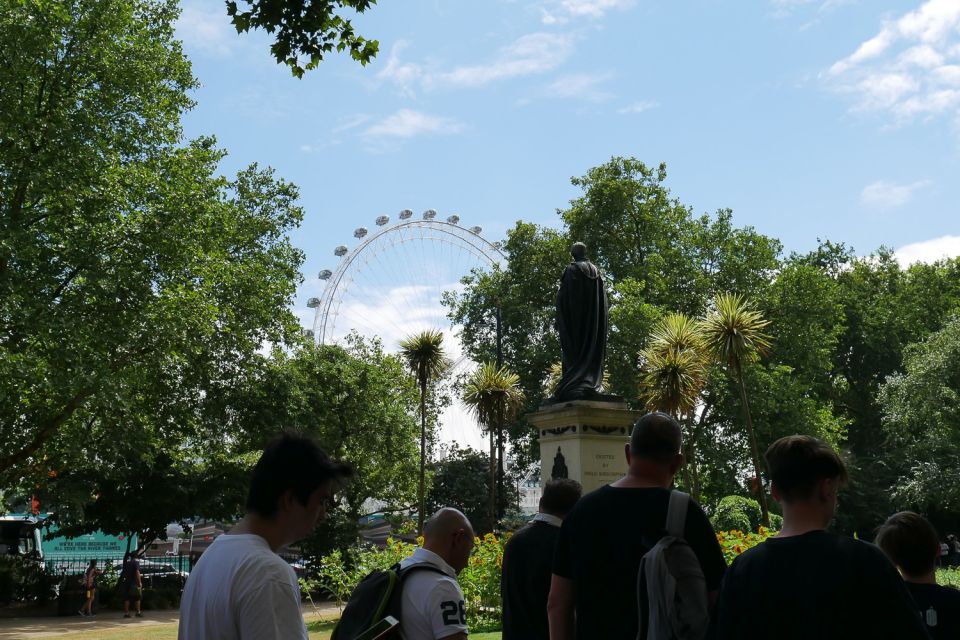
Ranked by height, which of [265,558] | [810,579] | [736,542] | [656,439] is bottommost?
[736,542]

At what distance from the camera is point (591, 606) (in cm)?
359

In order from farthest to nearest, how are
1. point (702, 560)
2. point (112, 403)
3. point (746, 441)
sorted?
point (746, 441)
point (112, 403)
point (702, 560)

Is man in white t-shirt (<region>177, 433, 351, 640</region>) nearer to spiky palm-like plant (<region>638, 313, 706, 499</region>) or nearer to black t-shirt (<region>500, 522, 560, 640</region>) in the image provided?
black t-shirt (<region>500, 522, 560, 640</region>)

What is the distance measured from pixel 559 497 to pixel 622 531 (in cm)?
136

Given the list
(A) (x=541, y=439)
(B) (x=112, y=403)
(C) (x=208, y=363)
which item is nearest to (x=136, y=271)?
(B) (x=112, y=403)

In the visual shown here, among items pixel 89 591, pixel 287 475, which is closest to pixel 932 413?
pixel 89 591

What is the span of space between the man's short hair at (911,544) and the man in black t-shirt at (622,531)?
2.41 feet

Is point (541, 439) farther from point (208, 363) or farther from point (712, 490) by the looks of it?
point (712, 490)

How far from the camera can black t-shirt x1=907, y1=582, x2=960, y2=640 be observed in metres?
3.24

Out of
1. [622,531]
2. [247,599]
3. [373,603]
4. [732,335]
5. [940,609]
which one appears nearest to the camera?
[247,599]

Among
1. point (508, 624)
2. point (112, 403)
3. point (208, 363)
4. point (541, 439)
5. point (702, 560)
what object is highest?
point (208, 363)

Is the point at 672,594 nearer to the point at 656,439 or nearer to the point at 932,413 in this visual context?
the point at 656,439

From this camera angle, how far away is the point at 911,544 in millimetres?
3420

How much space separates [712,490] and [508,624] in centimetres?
3327
